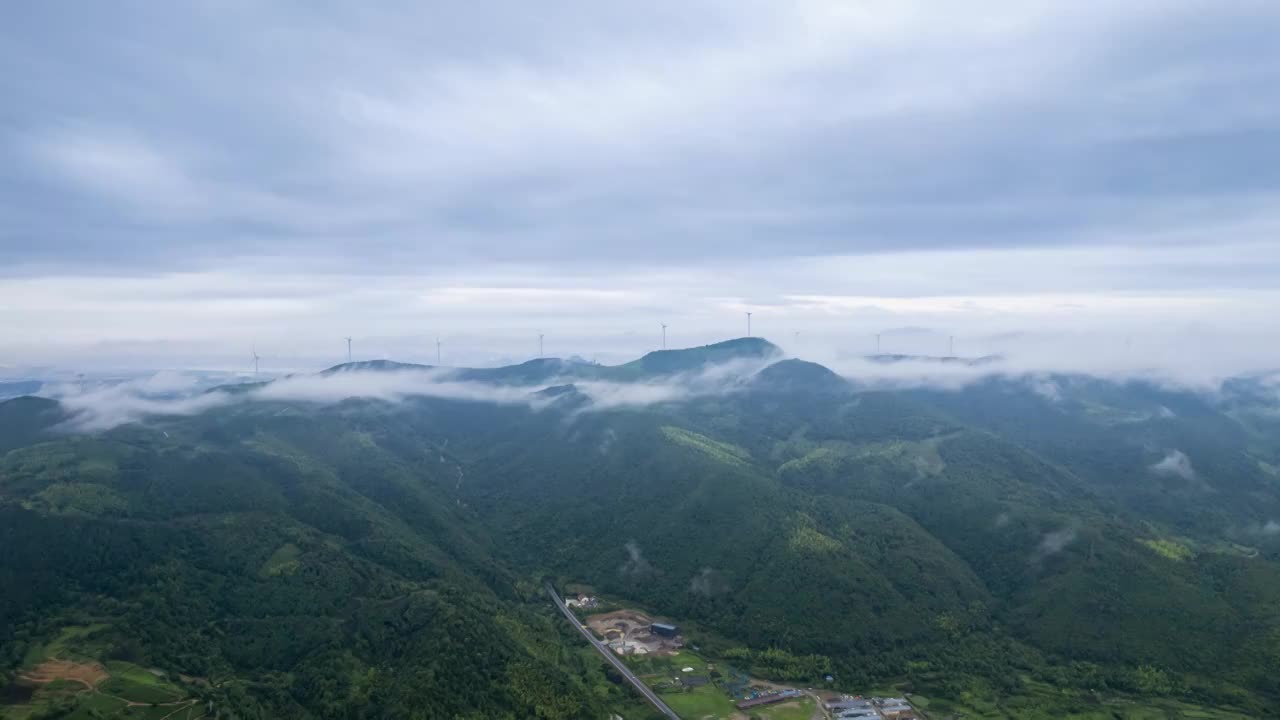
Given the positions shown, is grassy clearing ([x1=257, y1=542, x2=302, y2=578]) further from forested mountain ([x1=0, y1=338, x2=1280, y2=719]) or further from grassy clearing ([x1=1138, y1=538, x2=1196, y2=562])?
grassy clearing ([x1=1138, y1=538, x2=1196, y2=562])

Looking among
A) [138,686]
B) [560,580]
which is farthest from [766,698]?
[138,686]

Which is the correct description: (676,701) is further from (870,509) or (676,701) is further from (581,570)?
(870,509)

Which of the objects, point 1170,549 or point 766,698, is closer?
point 766,698

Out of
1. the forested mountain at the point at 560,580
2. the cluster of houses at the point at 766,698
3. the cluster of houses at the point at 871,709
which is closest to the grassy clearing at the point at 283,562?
the forested mountain at the point at 560,580

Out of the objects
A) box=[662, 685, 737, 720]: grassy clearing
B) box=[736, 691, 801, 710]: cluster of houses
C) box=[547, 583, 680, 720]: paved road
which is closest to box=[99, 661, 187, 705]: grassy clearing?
box=[547, 583, 680, 720]: paved road

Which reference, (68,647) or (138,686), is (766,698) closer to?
(138,686)
